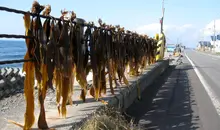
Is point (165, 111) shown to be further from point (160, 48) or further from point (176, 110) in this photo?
point (160, 48)

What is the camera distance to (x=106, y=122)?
16.2ft

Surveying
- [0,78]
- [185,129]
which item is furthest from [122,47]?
[0,78]

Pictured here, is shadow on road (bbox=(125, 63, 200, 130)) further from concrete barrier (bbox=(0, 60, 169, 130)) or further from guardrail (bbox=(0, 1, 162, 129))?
guardrail (bbox=(0, 1, 162, 129))

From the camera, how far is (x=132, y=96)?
8453 mm

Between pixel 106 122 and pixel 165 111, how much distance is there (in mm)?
3276

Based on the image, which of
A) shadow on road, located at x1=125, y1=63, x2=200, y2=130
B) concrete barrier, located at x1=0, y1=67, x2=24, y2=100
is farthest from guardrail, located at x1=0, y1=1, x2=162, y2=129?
concrete barrier, located at x1=0, y1=67, x2=24, y2=100

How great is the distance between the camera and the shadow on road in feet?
21.6

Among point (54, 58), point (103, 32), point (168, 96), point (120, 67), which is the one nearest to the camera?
point (54, 58)

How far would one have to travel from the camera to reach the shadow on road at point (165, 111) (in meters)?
6.59

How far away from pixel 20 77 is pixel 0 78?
1130 millimetres

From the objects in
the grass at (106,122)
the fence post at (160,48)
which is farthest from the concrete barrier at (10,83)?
the fence post at (160,48)

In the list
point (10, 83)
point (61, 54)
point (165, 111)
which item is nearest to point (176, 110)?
point (165, 111)

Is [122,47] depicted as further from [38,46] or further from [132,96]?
[38,46]

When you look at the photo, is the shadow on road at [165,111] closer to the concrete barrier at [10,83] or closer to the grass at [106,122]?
the grass at [106,122]
